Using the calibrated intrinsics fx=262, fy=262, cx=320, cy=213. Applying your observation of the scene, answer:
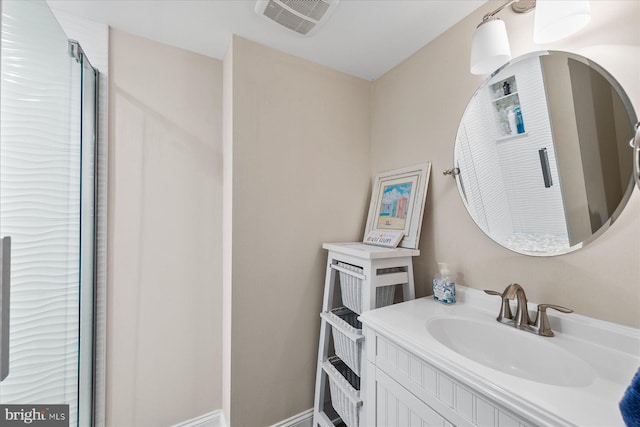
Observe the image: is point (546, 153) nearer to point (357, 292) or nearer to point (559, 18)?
point (559, 18)

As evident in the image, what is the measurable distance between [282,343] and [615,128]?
1.63 meters

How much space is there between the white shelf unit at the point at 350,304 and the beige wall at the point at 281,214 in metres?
0.11

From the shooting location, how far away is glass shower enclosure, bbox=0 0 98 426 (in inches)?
27.7

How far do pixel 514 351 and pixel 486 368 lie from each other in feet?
1.14

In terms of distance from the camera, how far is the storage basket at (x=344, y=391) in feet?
3.88

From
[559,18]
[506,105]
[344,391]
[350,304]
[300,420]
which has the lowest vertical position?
[300,420]

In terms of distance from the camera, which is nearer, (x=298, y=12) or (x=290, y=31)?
(x=298, y=12)

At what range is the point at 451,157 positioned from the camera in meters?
1.28

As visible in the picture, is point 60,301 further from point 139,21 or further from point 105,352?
point 139,21

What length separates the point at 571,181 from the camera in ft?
2.95

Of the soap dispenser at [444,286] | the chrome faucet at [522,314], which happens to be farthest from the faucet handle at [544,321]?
the soap dispenser at [444,286]

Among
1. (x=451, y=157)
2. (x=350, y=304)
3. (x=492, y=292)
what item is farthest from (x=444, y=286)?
(x=451, y=157)

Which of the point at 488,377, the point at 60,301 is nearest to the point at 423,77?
the point at 488,377

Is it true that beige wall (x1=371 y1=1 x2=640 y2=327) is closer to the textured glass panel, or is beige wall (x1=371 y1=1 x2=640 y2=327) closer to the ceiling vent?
the ceiling vent
